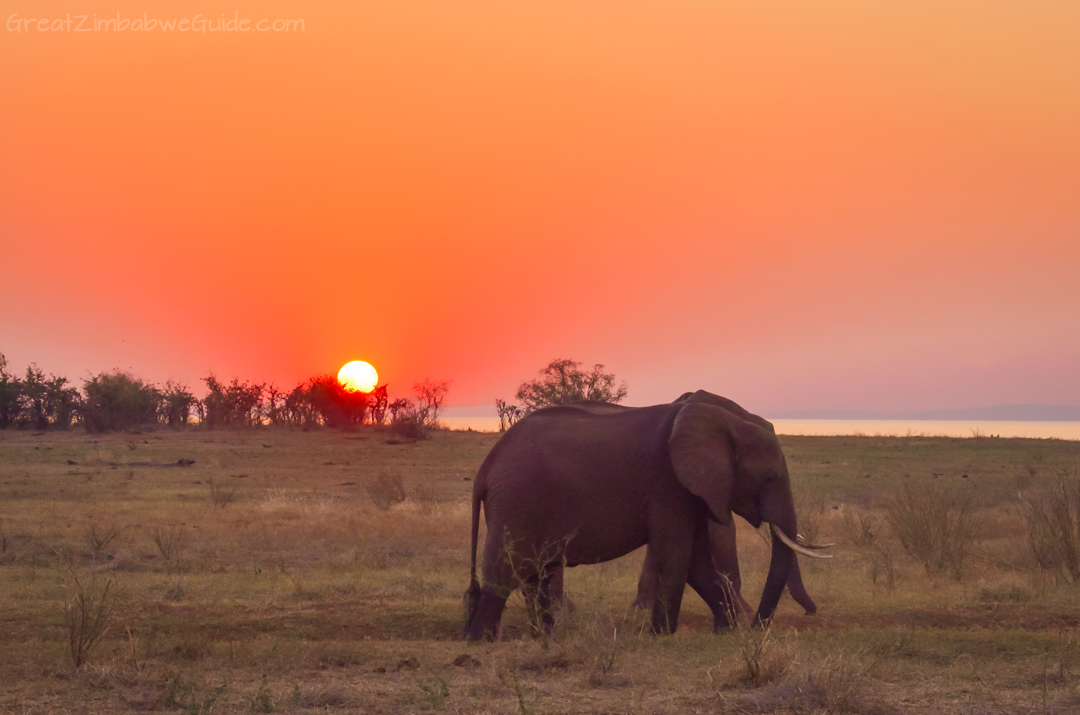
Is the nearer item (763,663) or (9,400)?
(763,663)

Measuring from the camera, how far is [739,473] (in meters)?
9.55

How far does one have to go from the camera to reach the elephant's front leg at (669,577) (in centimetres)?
905

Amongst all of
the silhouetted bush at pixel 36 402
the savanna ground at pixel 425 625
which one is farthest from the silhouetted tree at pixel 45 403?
the savanna ground at pixel 425 625

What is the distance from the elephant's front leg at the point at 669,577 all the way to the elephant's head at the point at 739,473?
46cm

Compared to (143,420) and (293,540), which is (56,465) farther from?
(143,420)

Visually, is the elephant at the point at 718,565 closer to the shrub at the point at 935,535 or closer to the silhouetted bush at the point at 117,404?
the shrub at the point at 935,535

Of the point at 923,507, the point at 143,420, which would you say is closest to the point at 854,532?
the point at 923,507

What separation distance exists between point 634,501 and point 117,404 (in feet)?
197

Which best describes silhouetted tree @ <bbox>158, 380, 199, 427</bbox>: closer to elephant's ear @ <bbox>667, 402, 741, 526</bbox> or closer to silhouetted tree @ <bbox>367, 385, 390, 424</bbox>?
silhouetted tree @ <bbox>367, 385, 390, 424</bbox>

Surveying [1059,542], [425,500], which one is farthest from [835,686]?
[425,500]

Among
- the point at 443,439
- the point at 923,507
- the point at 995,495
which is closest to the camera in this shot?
the point at 923,507

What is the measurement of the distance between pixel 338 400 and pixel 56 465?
40.6 m

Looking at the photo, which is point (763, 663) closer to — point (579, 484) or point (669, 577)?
point (669, 577)

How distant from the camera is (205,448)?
140 ft
